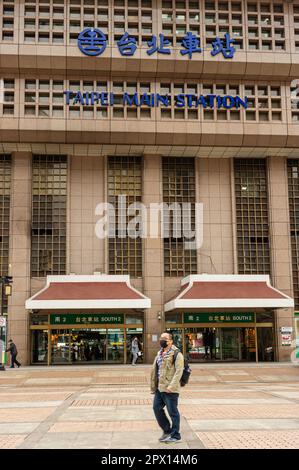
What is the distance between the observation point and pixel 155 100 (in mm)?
35156

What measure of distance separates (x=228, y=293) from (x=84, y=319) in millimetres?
8673

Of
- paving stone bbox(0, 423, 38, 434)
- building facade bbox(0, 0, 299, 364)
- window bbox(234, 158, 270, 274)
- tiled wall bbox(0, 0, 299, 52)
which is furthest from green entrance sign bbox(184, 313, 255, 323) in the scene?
paving stone bbox(0, 423, 38, 434)

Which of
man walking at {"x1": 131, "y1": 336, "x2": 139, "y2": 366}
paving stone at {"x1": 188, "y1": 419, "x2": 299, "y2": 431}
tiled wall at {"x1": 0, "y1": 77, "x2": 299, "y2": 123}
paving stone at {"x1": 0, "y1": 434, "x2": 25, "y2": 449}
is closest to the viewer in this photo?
paving stone at {"x1": 0, "y1": 434, "x2": 25, "y2": 449}

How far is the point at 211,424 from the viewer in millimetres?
11719

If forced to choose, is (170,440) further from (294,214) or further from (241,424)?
(294,214)

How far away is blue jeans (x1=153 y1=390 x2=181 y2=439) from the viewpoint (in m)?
9.71

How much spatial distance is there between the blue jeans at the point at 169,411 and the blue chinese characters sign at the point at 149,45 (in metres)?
28.2

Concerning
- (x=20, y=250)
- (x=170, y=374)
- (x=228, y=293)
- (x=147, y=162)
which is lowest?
(x=170, y=374)

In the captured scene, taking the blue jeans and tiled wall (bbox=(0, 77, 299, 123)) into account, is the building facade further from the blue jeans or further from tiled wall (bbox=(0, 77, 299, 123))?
the blue jeans

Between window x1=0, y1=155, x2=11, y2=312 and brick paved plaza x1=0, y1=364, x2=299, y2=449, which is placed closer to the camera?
brick paved plaza x1=0, y1=364, x2=299, y2=449

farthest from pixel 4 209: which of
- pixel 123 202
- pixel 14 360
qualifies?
pixel 14 360

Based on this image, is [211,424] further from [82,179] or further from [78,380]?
[82,179]

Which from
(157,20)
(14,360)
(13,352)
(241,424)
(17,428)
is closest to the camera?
(17,428)

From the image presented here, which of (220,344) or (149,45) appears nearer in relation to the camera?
(220,344)
